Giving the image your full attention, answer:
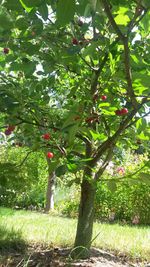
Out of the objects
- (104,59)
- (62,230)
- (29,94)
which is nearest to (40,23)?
(104,59)

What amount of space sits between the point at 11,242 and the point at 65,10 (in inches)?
124

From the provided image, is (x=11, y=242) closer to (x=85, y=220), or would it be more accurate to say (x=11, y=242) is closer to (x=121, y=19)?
(x=85, y=220)

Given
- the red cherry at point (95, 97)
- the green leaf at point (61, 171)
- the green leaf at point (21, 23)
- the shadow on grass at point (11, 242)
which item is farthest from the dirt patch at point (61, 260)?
the green leaf at point (21, 23)

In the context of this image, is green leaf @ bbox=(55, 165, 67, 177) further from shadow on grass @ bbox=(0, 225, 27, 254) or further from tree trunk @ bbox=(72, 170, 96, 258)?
shadow on grass @ bbox=(0, 225, 27, 254)

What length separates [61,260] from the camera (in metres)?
3.04

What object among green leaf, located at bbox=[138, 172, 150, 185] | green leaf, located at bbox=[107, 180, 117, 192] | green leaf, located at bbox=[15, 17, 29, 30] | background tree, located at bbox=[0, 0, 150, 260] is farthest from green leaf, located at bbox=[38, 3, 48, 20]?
green leaf, located at bbox=[107, 180, 117, 192]

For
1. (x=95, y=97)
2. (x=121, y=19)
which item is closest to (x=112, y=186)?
(x=95, y=97)

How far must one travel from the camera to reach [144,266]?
3.18 meters

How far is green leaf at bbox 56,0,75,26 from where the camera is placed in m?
0.79

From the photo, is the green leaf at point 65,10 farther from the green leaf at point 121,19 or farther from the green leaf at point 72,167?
the green leaf at point 72,167

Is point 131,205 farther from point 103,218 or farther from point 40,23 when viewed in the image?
point 40,23

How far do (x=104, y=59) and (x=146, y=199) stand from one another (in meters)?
6.51

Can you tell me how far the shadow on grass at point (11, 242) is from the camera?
354 centimetres

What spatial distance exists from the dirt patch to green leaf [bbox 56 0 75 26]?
218cm
